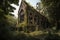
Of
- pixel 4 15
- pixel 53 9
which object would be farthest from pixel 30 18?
pixel 4 15

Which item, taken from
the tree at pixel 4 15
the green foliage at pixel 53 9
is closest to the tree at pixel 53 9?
the green foliage at pixel 53 9

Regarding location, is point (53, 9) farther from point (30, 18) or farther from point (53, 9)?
point (30, 18)

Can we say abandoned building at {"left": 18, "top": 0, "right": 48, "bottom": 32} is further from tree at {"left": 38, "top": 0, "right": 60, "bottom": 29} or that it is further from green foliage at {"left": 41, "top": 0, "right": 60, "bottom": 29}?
tree at {"left": 38, "top": 0, "right": 60, "bottom": 29}

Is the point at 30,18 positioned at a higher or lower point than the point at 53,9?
lower

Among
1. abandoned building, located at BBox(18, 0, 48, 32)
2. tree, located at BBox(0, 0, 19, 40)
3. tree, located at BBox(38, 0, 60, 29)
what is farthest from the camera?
abandoned building, located at BBox(18, 0, 48, 32)

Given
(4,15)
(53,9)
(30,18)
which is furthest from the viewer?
(30,18)

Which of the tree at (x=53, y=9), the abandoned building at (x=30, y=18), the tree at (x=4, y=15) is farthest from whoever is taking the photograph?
the abandoned building at (x=30, y=18)

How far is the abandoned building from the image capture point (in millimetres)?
32959

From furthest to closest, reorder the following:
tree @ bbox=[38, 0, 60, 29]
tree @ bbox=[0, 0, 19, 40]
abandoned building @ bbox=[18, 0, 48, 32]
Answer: abandoned building @ bbox=[18, 0, 48, 32] < tree @ bbox=[38, 0, 60, 29] < tree @ bbox=[0, 0, 19, 40]

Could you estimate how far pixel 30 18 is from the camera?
115 feet

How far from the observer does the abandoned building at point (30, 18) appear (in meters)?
33.0

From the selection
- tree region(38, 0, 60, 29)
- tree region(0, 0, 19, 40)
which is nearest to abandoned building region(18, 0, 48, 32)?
tree region(38, 0, 60, 29)

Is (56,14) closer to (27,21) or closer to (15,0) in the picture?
(27,21)

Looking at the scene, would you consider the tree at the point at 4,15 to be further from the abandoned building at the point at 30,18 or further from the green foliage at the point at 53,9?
the green foliage at the point at 53,9
